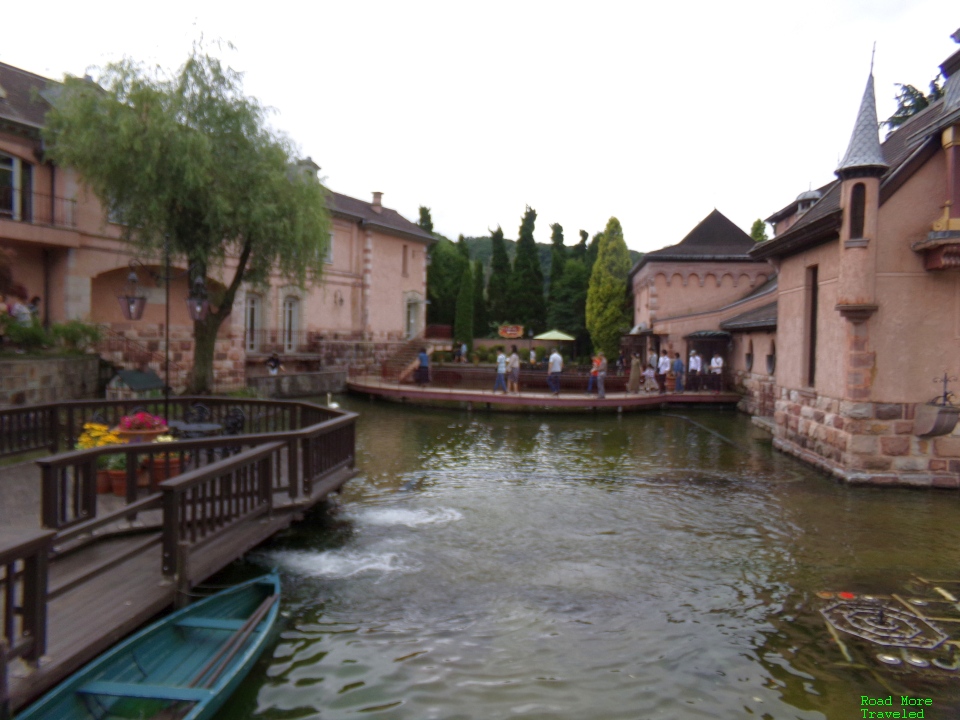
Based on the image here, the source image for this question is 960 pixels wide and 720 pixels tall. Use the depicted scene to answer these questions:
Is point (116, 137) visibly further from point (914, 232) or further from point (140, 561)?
point (914, 232)

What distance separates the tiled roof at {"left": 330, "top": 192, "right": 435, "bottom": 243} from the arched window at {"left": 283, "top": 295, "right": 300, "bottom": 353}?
16.4 ft

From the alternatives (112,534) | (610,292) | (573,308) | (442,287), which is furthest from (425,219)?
(112,534)

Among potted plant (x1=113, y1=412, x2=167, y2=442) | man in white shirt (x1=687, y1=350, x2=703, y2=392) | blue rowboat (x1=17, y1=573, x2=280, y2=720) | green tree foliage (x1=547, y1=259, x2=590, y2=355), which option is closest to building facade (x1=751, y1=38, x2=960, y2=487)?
blue rowboat (x1=17, y1=573, x2=280, y2=720)

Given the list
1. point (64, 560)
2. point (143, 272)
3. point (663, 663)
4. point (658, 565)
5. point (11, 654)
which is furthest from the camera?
point (143, 272)

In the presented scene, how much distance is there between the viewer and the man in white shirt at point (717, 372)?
27812mm

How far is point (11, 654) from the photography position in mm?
4082

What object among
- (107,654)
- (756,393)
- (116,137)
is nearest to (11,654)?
(107,654)

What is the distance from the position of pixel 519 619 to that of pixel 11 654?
4160 millimetres

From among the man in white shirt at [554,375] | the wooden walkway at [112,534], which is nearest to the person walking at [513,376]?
the man in white shirt at [554,375]

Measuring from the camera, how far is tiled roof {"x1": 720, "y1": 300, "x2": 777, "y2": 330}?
23716 mm

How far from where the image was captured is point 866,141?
12.3 meters

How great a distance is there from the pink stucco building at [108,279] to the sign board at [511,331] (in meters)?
13.3

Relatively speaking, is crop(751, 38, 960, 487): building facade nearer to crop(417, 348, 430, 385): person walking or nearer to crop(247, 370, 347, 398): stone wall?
crop(417, 348, 430, 385): person walking

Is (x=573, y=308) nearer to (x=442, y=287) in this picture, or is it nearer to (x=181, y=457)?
(x=442, y=287)
